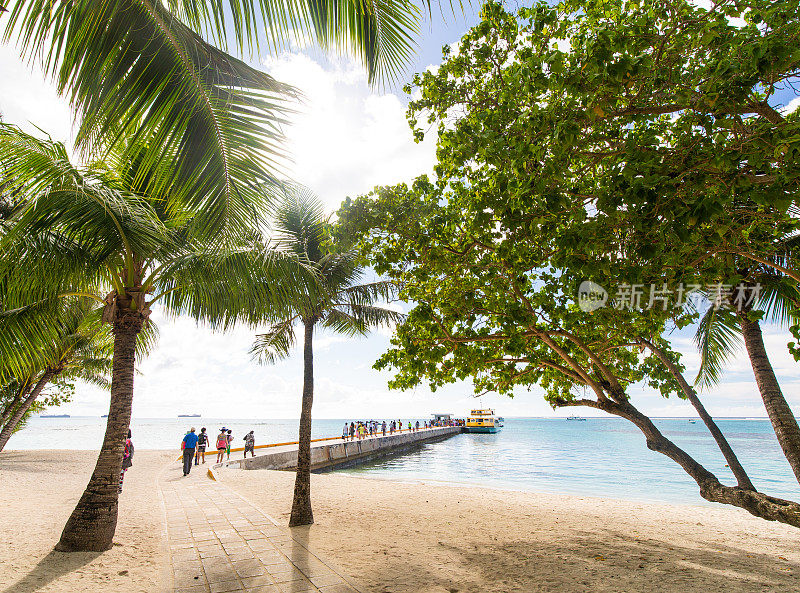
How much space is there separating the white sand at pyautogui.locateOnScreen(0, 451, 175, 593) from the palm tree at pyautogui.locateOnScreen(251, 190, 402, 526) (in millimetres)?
2599

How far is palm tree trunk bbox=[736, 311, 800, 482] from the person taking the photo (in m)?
6.49

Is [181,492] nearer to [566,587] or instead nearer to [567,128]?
[566,587]

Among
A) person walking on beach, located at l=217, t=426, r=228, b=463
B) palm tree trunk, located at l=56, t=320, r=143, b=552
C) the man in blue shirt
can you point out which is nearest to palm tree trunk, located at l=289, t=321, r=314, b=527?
palm tree trunk, located at l=56, t=320, r=143, b=552

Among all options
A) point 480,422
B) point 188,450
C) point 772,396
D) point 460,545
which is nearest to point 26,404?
point 188,450

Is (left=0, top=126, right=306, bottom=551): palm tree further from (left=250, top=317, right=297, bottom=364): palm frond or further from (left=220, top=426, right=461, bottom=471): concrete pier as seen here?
(left=220, top=426, right=461, bottom=471): concrete pier

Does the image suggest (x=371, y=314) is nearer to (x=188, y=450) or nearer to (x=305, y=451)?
(x=305, y=451)

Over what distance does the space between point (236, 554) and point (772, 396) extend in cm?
824

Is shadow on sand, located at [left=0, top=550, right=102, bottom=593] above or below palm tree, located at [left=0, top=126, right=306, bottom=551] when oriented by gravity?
below

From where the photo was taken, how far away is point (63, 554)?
6.14 m

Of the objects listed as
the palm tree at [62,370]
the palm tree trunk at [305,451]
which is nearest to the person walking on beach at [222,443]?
the palm tree at [62,370]

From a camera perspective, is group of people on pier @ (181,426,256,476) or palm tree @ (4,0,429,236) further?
group of people on pier @ (181,426,256,476)

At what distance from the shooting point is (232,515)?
888 cm

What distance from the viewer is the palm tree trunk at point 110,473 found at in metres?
6.32

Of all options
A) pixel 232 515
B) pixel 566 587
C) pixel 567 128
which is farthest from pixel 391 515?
pixel 567 128
